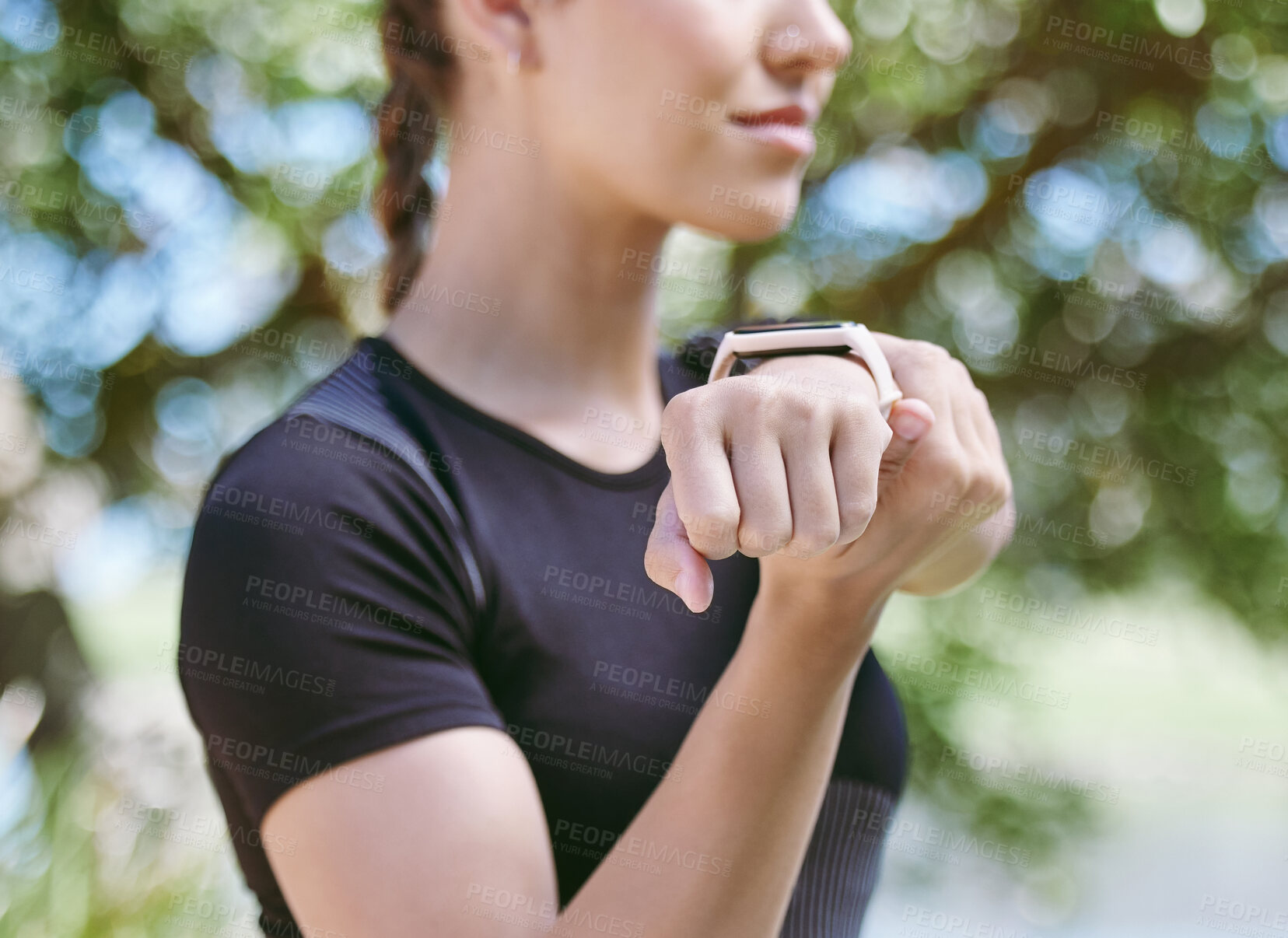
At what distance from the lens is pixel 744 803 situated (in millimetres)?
663

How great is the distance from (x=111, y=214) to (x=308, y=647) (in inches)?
91.5

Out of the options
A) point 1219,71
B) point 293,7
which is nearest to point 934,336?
point 1219,71

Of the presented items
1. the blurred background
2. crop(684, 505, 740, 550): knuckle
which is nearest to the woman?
crop(684, 505, 740, 550): knuckle

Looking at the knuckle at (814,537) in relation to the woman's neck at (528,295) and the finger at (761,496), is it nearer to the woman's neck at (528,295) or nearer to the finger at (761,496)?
the finger at (761,496)

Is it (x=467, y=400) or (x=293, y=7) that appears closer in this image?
(x=467, y=400)

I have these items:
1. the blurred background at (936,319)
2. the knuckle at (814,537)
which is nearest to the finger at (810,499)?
the knuckle at (814,537)

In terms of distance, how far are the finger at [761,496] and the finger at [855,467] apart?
33 mm

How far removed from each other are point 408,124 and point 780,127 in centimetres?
45

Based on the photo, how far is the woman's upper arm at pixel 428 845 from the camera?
2.17 feet

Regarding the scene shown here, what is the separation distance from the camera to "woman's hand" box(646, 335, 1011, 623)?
505 mm

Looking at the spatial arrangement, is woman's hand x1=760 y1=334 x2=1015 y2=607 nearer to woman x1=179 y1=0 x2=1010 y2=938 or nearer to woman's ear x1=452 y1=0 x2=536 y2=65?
woman x1=179 y1=0 x2=1010 y2=938

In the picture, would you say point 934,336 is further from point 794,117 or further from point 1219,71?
point 794,117

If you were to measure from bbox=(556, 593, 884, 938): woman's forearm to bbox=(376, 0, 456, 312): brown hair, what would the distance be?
65 centimetres

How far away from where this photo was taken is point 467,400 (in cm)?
88
